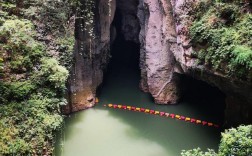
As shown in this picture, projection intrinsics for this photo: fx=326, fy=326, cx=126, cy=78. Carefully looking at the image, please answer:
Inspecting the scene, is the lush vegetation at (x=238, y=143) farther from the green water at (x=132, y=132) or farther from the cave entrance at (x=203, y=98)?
the cave entrance at (x=203, y=98)

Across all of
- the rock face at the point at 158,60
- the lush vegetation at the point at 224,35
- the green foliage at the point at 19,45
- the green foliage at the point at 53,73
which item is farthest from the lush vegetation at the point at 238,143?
the rock face at the point at 158,60

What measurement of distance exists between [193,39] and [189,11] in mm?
1062

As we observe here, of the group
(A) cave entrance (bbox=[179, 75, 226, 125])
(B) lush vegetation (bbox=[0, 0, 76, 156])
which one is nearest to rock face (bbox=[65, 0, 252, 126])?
(A) cave entrance (bbox=[179, 75, 226, 125])

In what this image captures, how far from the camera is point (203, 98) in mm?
15180

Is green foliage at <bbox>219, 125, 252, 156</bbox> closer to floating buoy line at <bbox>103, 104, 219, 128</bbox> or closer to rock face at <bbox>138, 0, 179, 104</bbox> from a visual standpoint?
floating buoy line at <bbox>103, 104, 219, 128</bbox>

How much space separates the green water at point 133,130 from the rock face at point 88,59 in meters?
0.54

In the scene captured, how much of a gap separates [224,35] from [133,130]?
503 cm

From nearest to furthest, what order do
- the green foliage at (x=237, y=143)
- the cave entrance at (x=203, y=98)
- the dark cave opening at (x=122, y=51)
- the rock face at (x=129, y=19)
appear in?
1. the green foliage at (x=237, y=143)
2. the cave entrance at (x=203, y=98)
3. the rock face at (x=129, y=19)
4. the dark cave opening at (x=122, y=51)

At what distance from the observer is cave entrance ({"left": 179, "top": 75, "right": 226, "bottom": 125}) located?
545 inches

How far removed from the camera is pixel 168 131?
1249 cm

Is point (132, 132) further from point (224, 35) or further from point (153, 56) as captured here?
point (224, 35)

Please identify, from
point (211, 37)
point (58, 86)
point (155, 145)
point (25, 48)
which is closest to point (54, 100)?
point (58, 86)

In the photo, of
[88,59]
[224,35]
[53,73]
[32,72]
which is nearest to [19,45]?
[32,72]

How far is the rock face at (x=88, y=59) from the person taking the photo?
43.5 ft
